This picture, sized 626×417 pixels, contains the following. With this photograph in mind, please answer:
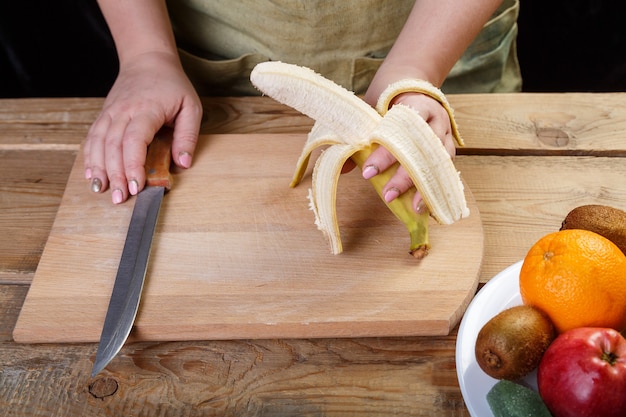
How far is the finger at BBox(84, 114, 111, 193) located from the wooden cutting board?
0.02 m

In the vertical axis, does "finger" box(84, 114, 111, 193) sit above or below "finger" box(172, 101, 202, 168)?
below

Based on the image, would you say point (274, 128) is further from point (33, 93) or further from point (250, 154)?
point (33, 93)

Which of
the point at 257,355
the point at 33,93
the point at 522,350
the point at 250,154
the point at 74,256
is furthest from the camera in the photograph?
the point at 33,93

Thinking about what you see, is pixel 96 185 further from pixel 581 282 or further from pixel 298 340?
pixel 581 282

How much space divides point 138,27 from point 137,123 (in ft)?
0.80

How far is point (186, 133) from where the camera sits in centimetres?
105

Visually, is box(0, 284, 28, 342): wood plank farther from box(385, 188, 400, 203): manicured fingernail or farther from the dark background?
the dark background

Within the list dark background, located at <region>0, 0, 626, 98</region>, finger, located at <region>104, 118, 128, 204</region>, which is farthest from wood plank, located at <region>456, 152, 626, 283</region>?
dark background, located at <region>0, 0, 626, 98</region>

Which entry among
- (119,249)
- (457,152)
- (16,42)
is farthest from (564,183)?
(16,42)

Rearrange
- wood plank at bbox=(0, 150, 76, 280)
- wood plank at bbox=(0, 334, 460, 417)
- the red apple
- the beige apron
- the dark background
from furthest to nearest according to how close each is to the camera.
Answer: the dark background
the beige apron
wood plank at bbox=(0, 150, 76, 280)
wood plank at bbox=(0, 334, 460, 417)
the red apple

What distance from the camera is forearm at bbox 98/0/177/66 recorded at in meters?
1.16

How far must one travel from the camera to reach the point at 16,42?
5.69 ft

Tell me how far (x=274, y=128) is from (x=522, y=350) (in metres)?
0.65

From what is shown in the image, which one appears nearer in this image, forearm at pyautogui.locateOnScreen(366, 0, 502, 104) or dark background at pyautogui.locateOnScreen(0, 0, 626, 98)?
forearm at pyautogui.locateOnScreen(366, 0, 502, 104)
